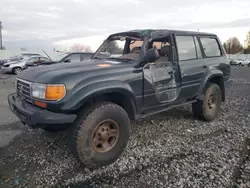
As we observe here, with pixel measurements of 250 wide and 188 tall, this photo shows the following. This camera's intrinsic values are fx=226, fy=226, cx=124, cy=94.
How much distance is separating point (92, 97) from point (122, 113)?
517 mm

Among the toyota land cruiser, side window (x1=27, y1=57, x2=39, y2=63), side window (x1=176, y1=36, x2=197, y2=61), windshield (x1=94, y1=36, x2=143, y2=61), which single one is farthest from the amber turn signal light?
side window (x1=27, y1=57, x2=39, y2=63)

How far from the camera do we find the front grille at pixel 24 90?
3.12m

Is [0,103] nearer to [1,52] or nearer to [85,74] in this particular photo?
[85,74]

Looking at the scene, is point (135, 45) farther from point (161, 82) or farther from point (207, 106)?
point (207, 106)

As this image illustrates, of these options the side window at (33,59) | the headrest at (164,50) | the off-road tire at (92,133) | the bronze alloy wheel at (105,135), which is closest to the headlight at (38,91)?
the off-road tire at (92,133)

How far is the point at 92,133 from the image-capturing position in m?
3.00

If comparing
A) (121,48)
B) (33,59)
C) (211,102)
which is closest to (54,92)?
(121,48)

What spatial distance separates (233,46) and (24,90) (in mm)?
78081

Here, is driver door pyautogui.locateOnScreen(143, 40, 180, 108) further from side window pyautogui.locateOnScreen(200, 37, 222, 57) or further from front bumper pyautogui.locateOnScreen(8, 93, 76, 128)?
front bumper pyautogui.locateOnScreen(8, 93, 76, 128)

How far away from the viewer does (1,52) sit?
96.2 feet

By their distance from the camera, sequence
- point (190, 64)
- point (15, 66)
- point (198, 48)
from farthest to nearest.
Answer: point (15, 66) < point (198, 48) < point (190, 64)

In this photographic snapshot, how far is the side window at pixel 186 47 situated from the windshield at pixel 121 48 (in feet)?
2.75

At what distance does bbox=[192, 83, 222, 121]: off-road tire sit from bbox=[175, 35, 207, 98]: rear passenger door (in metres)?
0.44

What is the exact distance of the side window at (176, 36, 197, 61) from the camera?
4.34 metres
